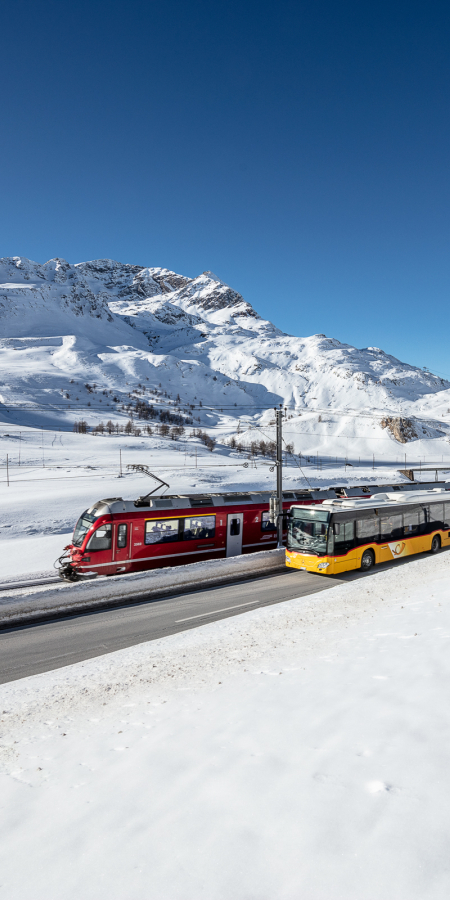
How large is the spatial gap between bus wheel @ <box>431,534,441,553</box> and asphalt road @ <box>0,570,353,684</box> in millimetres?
7306

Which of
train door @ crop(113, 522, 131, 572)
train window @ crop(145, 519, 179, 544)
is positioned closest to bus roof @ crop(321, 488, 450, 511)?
train window @ crop(145, 519, 179, 544)

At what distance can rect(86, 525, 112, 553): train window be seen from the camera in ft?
62.0

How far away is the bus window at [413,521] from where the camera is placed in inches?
830

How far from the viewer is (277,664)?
9.20m

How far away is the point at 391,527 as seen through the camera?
20359 mm

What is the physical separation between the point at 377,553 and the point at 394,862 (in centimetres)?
1699

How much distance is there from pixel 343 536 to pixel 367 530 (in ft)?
5.01

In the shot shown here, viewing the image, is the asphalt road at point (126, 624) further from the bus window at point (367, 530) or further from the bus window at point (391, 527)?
the bus window at point (391, 527)

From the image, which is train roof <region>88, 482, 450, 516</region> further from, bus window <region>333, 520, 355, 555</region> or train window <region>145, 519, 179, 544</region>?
bus window <region>333, 520, 355, 555</region>

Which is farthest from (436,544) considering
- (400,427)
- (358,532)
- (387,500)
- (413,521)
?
(400,427)

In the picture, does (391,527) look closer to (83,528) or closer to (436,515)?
(436,515)

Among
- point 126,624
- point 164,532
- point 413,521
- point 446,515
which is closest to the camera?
point 126,624

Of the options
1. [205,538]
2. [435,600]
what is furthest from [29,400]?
[435,600]

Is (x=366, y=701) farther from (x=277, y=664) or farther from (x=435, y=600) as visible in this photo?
(x=435, y=600)
